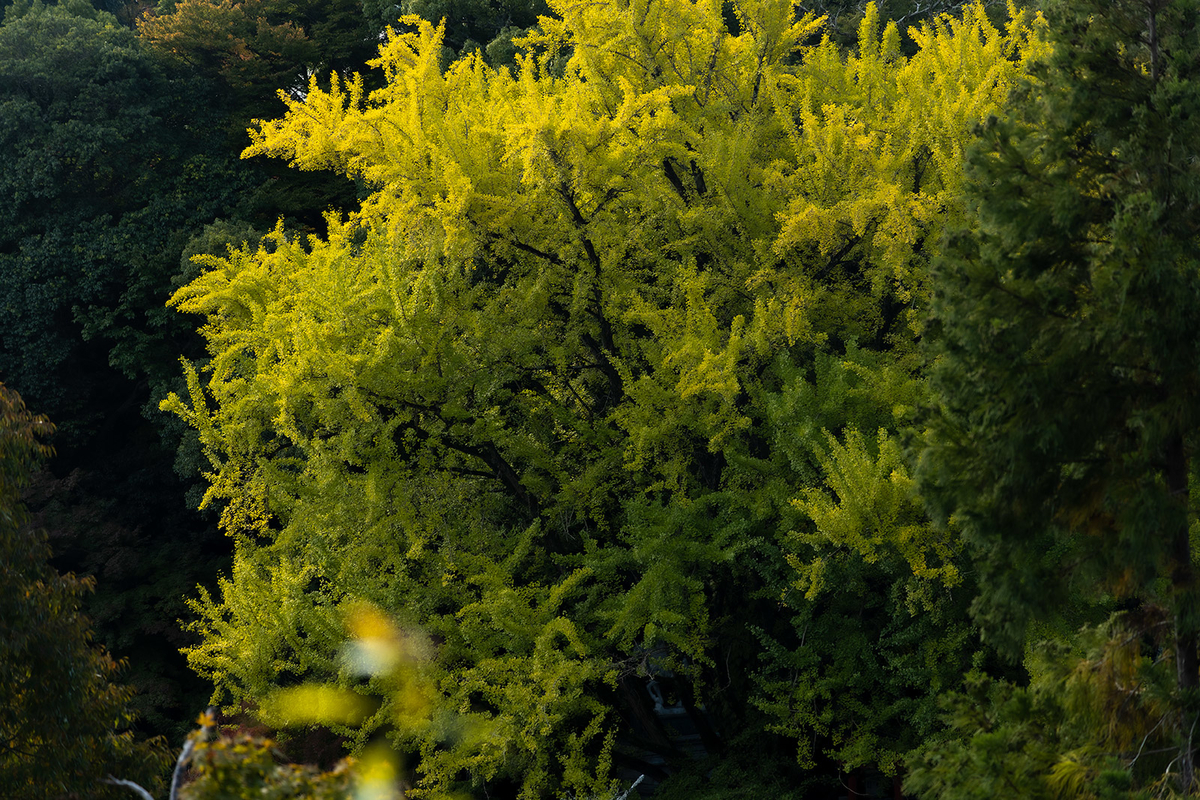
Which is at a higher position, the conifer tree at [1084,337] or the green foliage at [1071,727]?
the conifer tree at [1084,337]

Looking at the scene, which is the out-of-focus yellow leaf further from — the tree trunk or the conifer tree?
the tree trunk

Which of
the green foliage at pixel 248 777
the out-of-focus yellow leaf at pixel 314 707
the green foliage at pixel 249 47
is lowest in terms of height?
the out-of-focus yellow leaf at pixel 314 707

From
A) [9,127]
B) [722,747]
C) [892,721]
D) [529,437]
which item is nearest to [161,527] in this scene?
[9,127]

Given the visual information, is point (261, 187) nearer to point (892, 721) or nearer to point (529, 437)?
point (529, 437)

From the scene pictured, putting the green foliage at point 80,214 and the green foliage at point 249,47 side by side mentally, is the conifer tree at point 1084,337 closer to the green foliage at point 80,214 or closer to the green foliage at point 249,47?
the green foliage at point 80,214

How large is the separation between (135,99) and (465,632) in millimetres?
16329

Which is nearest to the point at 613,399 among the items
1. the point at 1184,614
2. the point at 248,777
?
the point at 1184,614

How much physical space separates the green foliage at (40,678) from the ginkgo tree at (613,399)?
235 cm

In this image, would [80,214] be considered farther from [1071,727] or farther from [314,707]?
[1071,727]

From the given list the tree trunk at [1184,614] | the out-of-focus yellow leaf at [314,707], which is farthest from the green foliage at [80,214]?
the tree trunk at [1184,614]

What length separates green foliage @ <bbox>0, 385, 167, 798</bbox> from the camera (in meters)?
6.85

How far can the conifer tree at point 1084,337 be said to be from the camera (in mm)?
5027

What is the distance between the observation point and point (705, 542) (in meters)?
10.2

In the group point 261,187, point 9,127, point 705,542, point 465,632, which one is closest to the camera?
point 465,632
